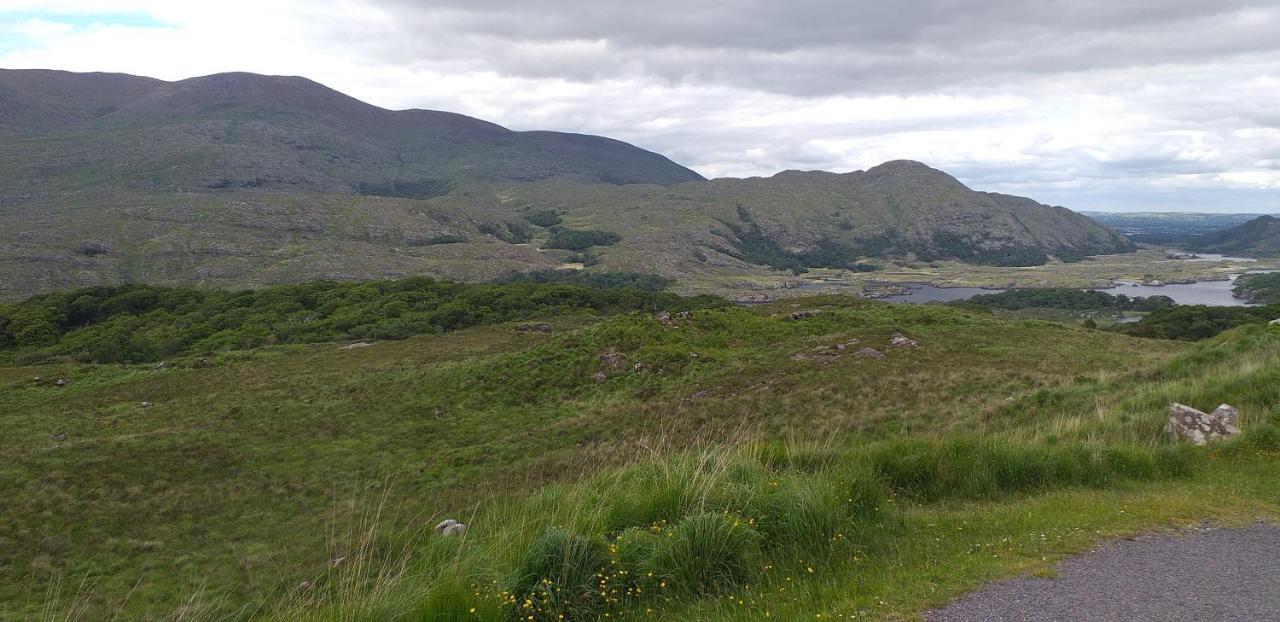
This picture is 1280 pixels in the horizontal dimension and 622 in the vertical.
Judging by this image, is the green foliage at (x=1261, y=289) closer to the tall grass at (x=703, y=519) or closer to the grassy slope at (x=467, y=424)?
the grassy slope at (x=467, y=424)

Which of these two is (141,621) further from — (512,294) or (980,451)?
(512,294)

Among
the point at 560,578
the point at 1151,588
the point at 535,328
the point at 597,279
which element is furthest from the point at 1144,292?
the point at 560,578

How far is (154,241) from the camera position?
137625mm

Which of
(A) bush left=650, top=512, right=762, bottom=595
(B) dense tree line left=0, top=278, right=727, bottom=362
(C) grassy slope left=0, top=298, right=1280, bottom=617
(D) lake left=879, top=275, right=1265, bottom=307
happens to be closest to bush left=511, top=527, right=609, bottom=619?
(A) bush left=650, top=512, right=762, bottom=595

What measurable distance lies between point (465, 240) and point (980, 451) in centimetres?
18460

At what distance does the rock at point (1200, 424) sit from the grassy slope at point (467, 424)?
14.5 inches

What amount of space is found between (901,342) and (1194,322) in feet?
131

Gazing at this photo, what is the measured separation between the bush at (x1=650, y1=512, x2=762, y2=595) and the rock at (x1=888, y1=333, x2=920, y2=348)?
2412 cm

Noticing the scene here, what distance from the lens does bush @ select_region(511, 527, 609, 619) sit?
5996 mm

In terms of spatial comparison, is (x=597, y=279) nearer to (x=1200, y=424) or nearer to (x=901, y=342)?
(x=901, y=342)

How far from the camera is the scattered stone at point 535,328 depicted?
Answer: 4750 cm

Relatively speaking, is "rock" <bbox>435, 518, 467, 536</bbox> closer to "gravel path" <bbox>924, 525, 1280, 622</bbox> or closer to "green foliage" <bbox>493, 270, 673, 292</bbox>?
"gravel path" <bbox>924, 525, 1280, 622</bbox>

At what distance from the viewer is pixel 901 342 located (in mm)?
29141

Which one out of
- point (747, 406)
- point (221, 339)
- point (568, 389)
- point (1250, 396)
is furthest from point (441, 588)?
point (221, 339)
